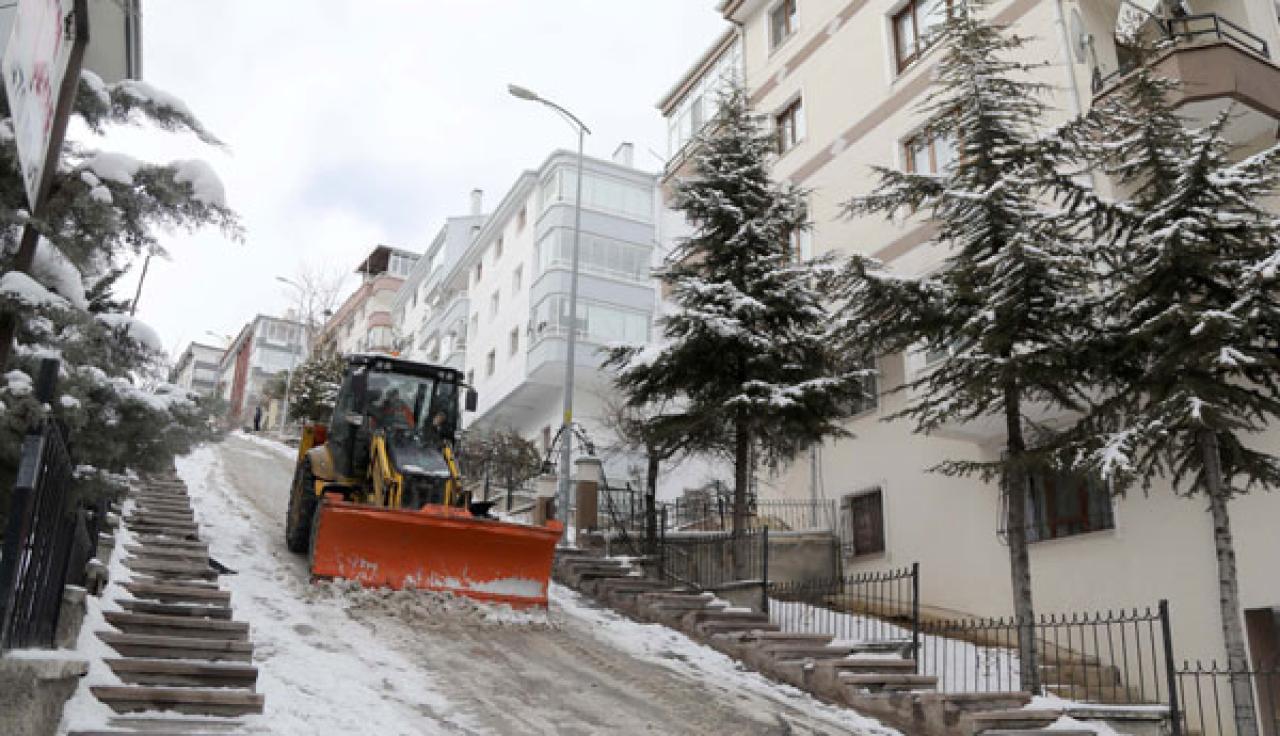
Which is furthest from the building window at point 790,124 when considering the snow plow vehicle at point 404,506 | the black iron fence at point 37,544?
the black iron fence at point 37,544

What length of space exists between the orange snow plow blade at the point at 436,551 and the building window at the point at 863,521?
909 centimetres

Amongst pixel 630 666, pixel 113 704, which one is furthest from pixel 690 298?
pixel 113 704

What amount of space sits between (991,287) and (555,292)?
24.6 meters

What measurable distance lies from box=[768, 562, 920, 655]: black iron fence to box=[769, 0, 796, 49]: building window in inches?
551

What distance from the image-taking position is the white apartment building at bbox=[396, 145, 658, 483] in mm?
35125

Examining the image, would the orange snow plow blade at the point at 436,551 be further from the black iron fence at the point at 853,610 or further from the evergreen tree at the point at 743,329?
the evergreen tree at the point at 743,329

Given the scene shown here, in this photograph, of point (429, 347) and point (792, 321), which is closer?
point (792, 321)

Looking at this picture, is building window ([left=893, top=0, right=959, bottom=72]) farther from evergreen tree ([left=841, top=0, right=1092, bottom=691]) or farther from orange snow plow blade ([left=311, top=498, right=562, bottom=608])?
orange snow plow blade ([left=311, top=498, right=562, bottom=608])

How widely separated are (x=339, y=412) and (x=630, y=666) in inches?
225

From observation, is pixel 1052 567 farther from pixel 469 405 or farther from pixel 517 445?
pixel 517 445

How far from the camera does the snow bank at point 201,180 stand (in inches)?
235

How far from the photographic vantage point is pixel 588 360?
35.4m

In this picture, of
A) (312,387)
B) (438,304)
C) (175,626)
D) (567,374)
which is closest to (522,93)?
(567,374)

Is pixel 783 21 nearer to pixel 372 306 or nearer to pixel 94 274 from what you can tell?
pixel 94 274
